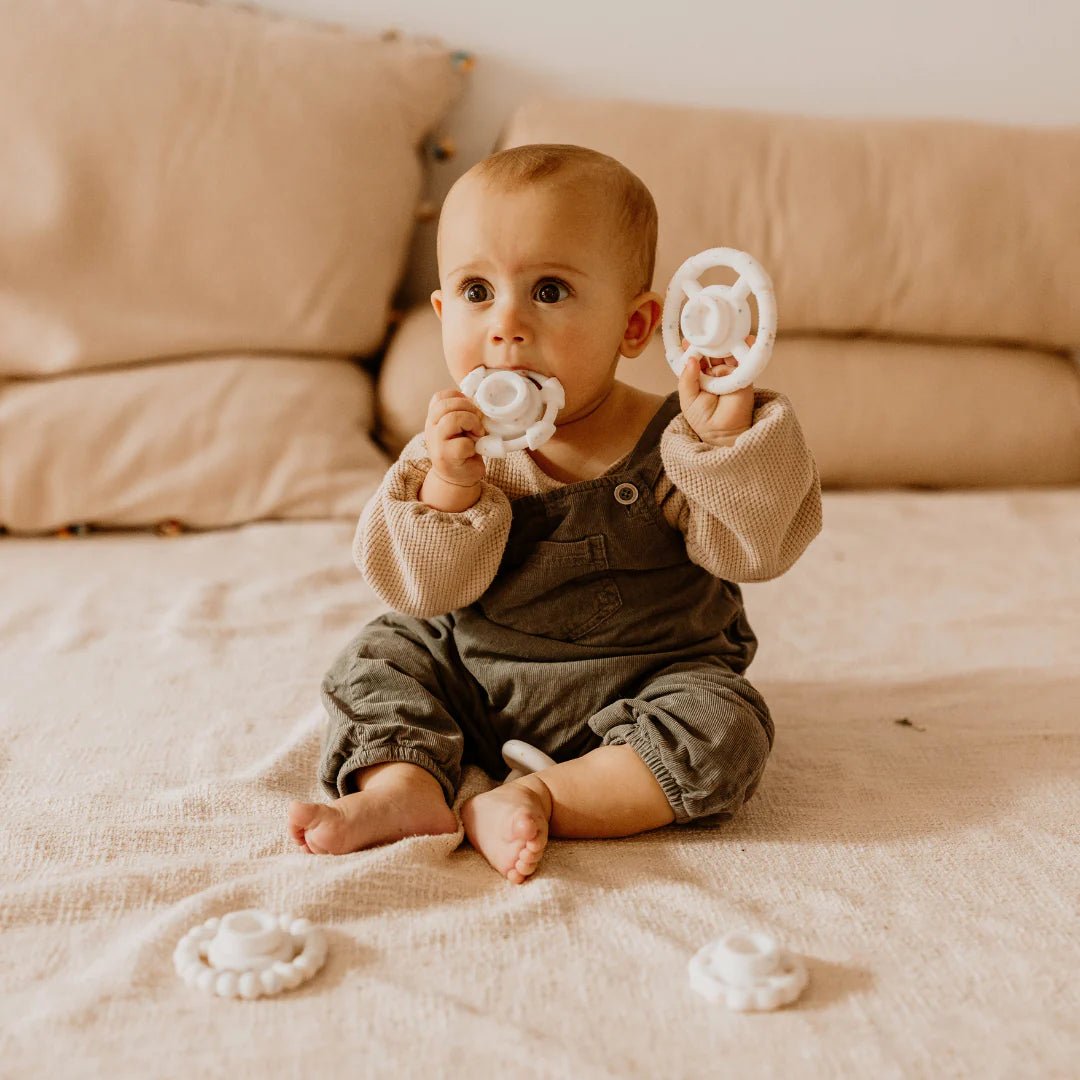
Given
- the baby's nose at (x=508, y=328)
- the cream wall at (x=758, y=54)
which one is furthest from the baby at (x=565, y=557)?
the cream wall at (x=758, y=54)

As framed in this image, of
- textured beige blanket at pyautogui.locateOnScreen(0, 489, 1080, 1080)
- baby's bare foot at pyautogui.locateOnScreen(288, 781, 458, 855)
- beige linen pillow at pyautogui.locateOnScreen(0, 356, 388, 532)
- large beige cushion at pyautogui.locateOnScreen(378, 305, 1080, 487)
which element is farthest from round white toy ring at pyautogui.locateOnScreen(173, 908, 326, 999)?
large beige cushion at pyautogui.locateOnScreen(378, 305, 1080, 487)

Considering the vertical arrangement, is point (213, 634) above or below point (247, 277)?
below

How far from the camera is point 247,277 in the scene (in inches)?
66.1

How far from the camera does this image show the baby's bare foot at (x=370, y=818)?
80 cm

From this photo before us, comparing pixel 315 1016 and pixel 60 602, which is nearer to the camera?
pixel 315 1016

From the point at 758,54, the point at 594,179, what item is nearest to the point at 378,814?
the point at 594,179

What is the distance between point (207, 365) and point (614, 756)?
104 cm

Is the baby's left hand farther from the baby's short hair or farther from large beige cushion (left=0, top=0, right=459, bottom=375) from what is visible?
large beige cushion (left=0, top=0, right=459, bottom=375)

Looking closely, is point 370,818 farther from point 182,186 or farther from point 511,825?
point 182,186

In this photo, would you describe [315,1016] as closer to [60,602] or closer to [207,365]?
[60,602]

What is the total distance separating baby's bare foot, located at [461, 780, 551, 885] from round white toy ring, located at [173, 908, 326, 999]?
0.14 meters

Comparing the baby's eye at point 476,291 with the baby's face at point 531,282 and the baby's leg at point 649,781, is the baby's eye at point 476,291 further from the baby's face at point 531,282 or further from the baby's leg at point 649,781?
the baby's leg at point 649,781

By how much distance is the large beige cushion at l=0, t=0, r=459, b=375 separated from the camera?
1611mm

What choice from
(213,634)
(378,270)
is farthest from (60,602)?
(378,270)
